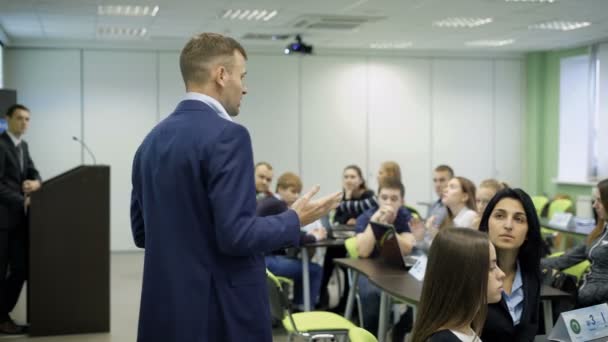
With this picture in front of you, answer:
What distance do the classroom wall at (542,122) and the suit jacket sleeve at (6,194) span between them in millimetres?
8799

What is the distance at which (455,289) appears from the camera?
2.23 metres

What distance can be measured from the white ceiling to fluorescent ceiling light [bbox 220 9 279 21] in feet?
0.31

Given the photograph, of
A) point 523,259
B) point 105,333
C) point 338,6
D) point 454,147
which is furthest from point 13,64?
point 523,259

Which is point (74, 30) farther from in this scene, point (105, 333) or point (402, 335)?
point (402, 335)

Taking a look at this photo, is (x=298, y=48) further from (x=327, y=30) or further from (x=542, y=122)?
(x=542, y=122)

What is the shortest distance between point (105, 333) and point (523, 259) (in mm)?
4022

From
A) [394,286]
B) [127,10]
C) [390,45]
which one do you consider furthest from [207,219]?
[390,45]

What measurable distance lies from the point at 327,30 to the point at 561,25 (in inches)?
118

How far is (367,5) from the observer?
26.5 ft

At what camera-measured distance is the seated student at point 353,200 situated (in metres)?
7.83

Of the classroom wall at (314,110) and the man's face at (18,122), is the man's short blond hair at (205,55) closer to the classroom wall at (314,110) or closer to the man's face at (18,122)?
the man's face at (18,122)

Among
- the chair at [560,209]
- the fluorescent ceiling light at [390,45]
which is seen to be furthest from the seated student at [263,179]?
the fluorescent ceiling light at [390,45]

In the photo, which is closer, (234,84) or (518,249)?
(234,84)

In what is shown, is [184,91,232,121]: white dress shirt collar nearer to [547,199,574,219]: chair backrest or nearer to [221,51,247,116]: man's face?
[221,51,247,116]: man's face
